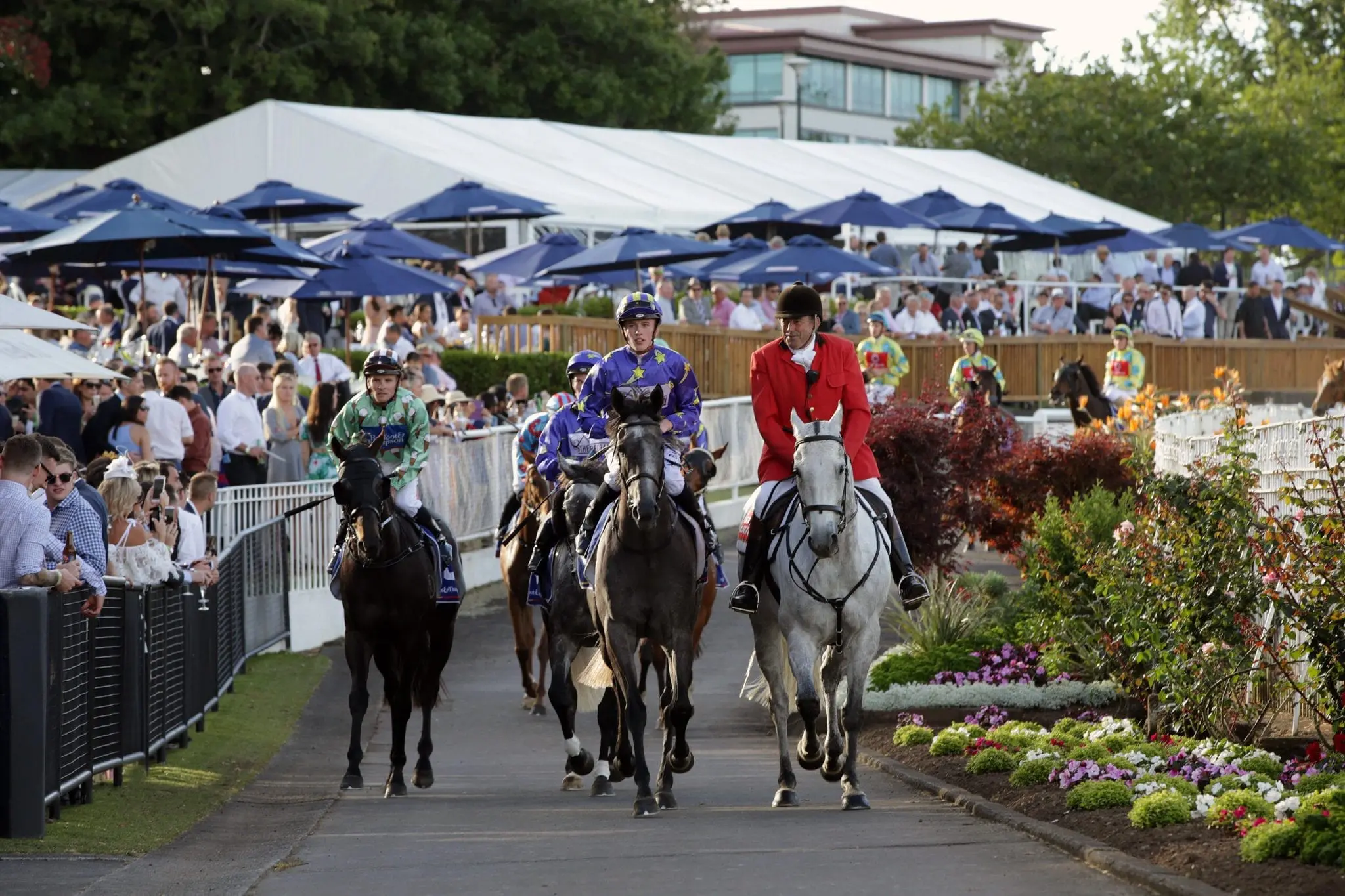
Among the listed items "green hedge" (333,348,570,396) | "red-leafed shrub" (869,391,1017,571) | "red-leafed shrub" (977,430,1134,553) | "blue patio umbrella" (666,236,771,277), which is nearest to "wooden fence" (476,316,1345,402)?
"green hedge" (333,348,570,396)

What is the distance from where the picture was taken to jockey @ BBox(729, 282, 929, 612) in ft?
40.1

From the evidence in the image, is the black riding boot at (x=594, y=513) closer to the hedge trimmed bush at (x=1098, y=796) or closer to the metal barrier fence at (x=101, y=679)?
the metal barrier fence at (x=101, y=679)

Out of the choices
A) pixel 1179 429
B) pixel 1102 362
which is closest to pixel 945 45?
pixel 1102 362

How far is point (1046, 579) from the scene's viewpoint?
15.0 meters

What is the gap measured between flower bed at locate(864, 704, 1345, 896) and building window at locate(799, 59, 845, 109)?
95.5 metres

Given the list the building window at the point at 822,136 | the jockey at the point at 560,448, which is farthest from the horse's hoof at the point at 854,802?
the building window at the point at 822,136

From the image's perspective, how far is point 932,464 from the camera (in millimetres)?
18344

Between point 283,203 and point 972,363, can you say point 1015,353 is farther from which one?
point 283,203

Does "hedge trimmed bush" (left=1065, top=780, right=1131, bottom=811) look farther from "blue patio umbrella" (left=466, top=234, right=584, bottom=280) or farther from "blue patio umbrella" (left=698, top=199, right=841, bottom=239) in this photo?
"blue patio umbrella" (left=698, top=199, right=841, bottom=239)

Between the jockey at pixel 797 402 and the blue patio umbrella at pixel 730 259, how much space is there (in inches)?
894

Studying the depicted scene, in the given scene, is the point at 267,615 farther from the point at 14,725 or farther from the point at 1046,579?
the point at 14,725

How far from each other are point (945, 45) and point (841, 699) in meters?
114

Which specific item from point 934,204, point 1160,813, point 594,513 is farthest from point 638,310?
point 934,204

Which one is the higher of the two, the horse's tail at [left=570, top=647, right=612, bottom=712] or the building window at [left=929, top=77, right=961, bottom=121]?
the building window at [left=929, top=77, right=961, bottom=121]
